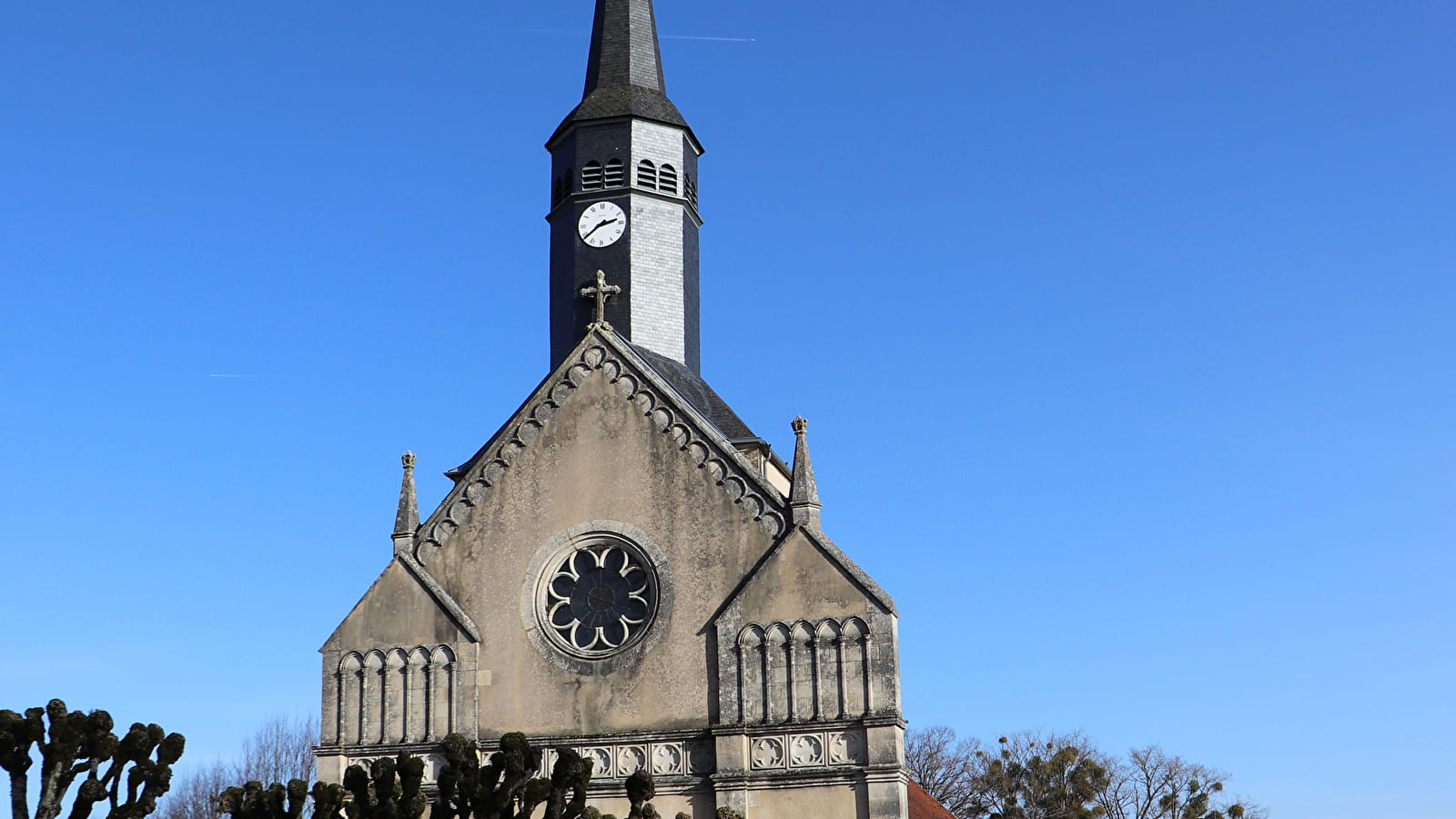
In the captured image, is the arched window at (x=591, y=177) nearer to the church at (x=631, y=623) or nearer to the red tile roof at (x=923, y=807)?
the church at (x=631, y=623)

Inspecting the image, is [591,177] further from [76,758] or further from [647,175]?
[76,758]

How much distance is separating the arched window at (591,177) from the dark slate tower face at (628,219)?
2 centimetres

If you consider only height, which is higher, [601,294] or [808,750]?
[601,294]

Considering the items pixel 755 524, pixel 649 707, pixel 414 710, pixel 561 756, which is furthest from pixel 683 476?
pixel 561 756

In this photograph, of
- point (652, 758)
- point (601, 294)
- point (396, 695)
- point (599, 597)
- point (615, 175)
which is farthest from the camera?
point (615, 175)

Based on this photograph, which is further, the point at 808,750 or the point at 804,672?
the point at 804,672

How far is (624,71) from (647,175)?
10.1ft

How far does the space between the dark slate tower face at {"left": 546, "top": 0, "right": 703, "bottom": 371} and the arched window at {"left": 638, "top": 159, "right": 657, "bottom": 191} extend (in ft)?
0.06

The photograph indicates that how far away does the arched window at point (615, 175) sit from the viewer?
30.6 m

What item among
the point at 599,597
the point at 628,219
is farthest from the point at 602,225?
the point at 599,597

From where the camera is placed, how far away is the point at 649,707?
2408 cm

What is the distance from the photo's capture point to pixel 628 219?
30109 mm

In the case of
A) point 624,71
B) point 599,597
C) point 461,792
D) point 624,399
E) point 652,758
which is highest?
point 624,71

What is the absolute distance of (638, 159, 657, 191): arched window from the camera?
30.7 meters
